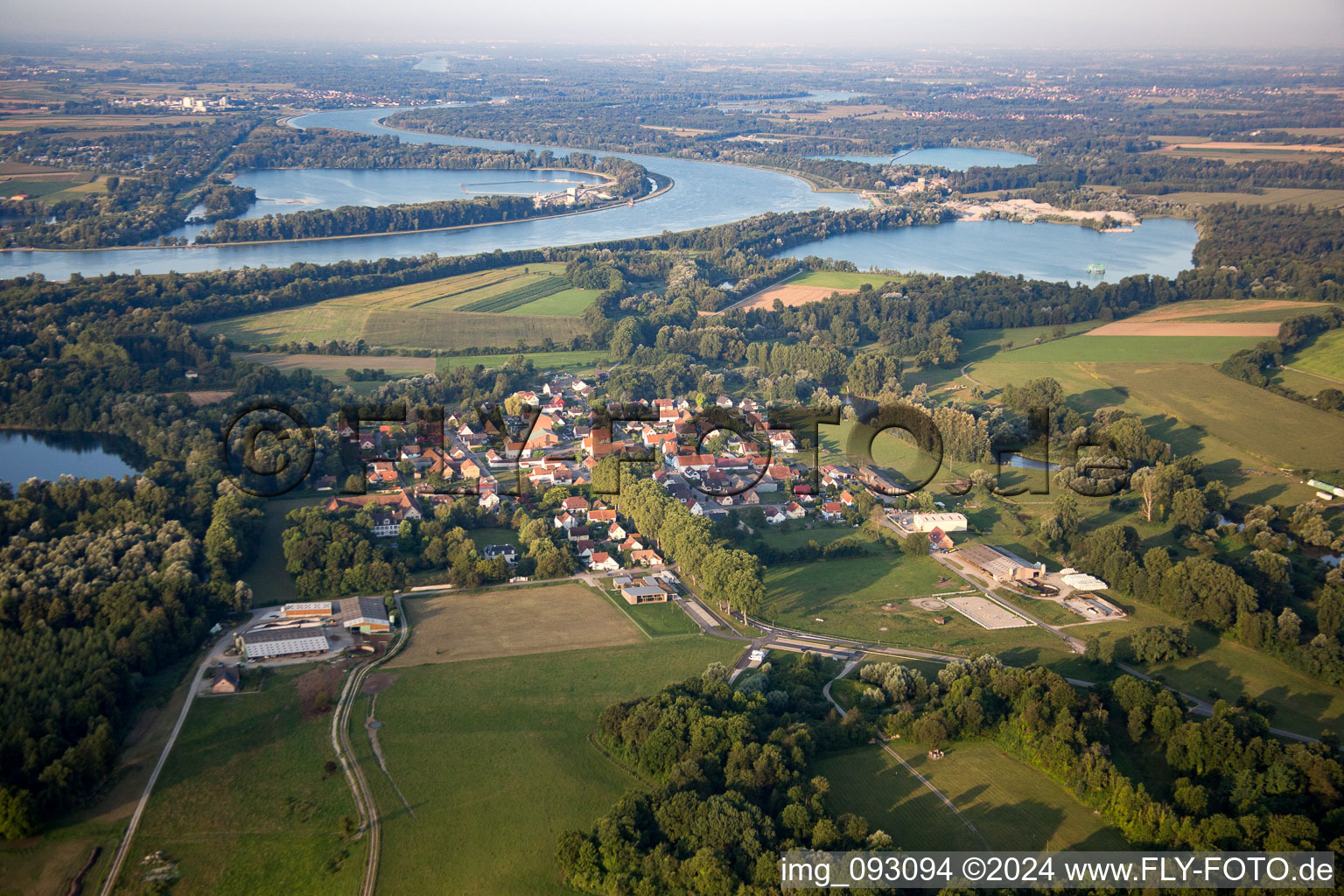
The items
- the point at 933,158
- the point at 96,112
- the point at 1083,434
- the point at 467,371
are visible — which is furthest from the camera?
the point at 933,158

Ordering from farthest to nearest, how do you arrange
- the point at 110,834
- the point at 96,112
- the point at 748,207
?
the point at 96,112, the point at 748,207, the point at 110,834

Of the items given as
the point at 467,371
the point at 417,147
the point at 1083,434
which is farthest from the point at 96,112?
the point at 1083,434

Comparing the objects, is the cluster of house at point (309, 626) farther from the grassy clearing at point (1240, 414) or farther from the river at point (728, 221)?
the river at point (728, 221)

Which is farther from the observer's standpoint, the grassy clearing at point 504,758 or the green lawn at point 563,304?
the green lawn at point 563,304

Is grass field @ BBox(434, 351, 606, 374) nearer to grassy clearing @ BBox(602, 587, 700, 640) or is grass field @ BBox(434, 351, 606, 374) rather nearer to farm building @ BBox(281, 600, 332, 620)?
farm building @ BBox(281, 600, 332, 620)

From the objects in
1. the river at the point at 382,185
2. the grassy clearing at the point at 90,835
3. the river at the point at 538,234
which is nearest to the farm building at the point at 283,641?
the grassy clearing at the point at 90,835

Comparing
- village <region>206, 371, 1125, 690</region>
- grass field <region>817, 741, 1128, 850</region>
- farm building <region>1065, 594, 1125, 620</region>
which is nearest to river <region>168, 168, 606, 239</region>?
village <region>206, 371, 1125, 690</region>

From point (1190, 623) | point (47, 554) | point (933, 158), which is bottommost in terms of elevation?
point (1190, 623)

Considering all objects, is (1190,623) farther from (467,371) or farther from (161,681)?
(467,371)
